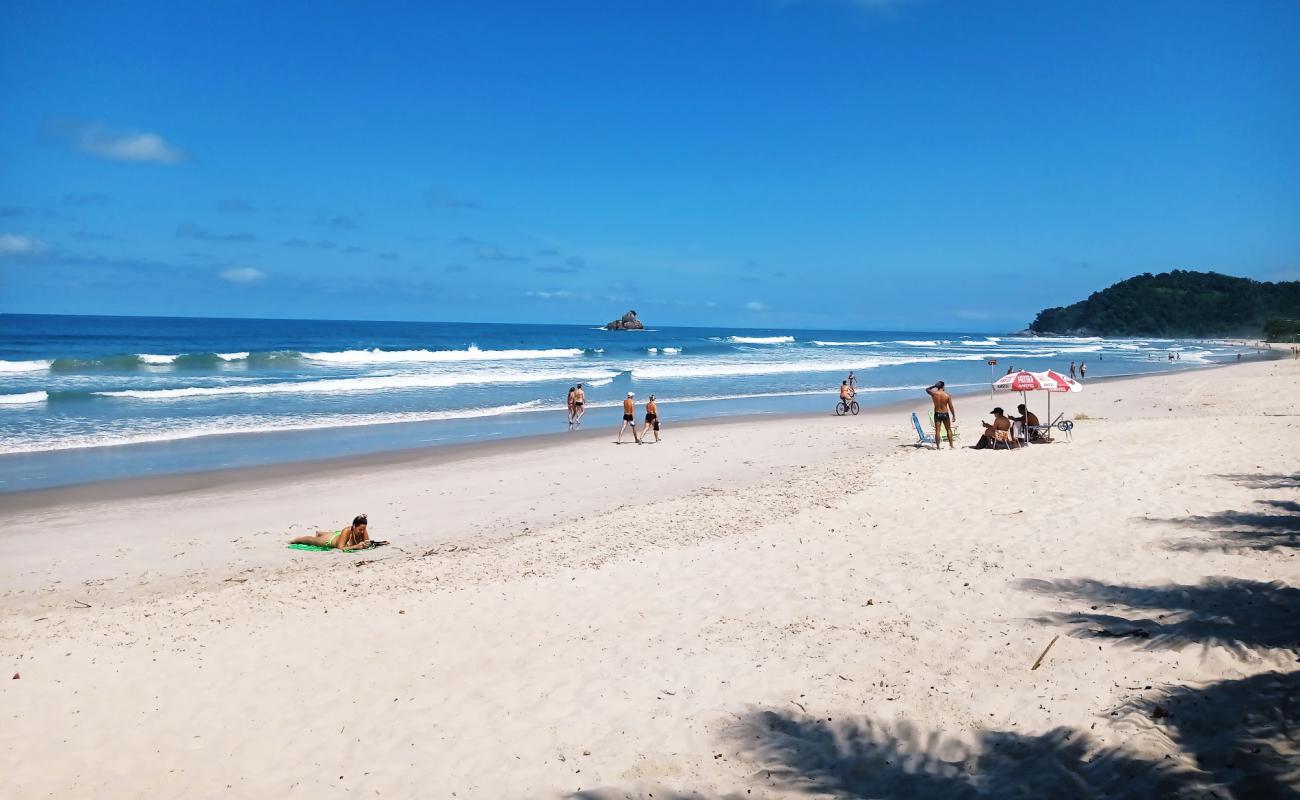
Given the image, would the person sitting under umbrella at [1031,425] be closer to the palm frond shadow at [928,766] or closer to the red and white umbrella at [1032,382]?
the red and white umbrella at [1032,382]

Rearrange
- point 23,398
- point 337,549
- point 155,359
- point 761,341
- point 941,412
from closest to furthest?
point 337,549 < point 941,412 < point 23,398 < point 155,359 < point 761,341

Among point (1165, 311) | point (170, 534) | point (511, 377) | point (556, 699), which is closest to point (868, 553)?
point (556, 699)

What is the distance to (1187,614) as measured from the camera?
6398 millimetres

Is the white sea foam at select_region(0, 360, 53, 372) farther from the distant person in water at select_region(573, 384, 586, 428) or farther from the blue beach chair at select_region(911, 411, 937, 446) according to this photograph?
the blue beach chair at select_region(911, 411, 937, 446)

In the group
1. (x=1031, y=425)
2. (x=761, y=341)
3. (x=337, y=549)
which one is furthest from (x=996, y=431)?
(x=761, y=341)

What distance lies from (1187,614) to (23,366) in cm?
5317

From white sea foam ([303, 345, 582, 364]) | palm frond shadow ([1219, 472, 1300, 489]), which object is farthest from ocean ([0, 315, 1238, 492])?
palm frond shadow ([1219, 472, 1300, 489])

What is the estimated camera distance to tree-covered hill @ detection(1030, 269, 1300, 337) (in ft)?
406

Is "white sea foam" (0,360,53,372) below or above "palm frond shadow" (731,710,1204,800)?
above

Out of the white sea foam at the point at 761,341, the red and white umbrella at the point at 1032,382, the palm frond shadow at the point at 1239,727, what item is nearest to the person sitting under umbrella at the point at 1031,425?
the red and white umbrella at the point at 1032,382

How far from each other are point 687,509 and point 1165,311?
501 feet

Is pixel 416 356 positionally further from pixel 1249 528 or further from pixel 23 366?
pixel 1249 528

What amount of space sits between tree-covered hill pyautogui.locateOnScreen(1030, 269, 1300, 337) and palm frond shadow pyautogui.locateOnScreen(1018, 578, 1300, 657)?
130m

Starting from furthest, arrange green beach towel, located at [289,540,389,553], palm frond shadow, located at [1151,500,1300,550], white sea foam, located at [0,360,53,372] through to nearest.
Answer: white sea foam, located at [0,360,53,372]
green beach towel, located at [289,540,389,553]
palm frond shadow, located at [1151,500,1300,550]
